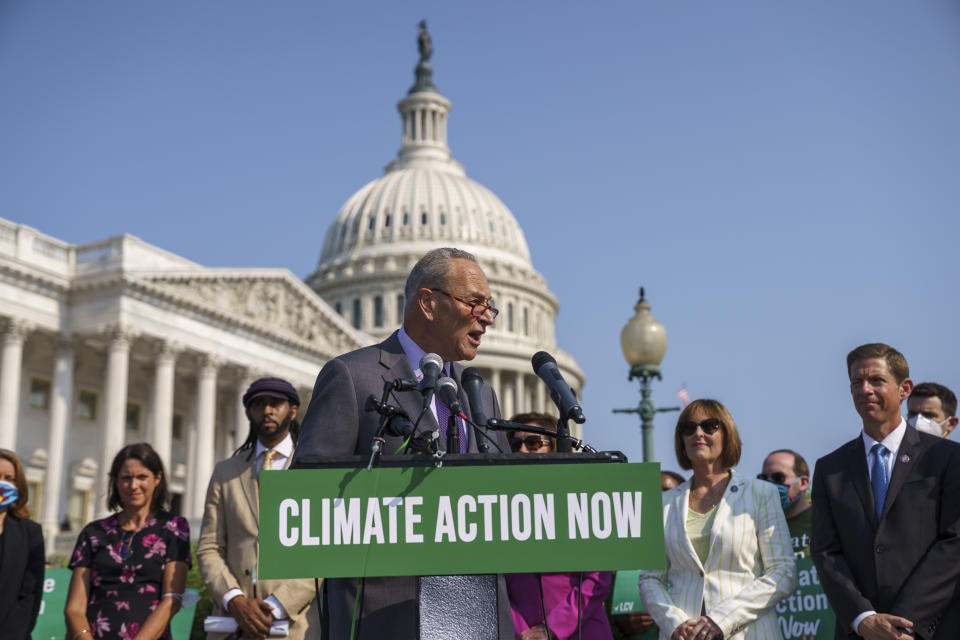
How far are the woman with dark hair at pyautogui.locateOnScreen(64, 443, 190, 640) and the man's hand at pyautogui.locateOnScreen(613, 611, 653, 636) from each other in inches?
122

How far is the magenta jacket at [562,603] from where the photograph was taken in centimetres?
427

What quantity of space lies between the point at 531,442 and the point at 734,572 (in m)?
1.49

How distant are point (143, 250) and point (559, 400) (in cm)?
4300

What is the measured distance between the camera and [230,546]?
7.06 m

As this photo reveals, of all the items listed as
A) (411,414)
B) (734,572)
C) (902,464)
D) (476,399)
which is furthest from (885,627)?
(411,414)

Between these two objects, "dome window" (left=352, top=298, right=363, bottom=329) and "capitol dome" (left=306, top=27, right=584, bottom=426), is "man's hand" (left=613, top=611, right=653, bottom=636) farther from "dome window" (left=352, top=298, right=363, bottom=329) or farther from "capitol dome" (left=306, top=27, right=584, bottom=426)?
"dome window" (left=352, top=298, right=363, bottom=329)

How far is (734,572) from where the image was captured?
6047 mm

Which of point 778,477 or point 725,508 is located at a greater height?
point 778,477

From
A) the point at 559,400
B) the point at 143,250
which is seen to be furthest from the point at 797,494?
the point at 143,250

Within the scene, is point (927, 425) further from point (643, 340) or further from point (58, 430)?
point (58, 430)

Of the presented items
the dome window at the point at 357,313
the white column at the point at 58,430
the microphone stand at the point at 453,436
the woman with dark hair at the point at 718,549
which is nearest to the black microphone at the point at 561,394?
the microphone stand at the point at 453,436

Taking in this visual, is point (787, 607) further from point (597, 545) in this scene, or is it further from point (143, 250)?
point (143, 250)

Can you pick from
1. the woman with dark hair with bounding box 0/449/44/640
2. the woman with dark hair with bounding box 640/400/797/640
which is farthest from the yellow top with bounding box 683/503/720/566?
the woman with dark hair with bounding box 0/449/44/640

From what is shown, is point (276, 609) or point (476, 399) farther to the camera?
point (276, 609)
